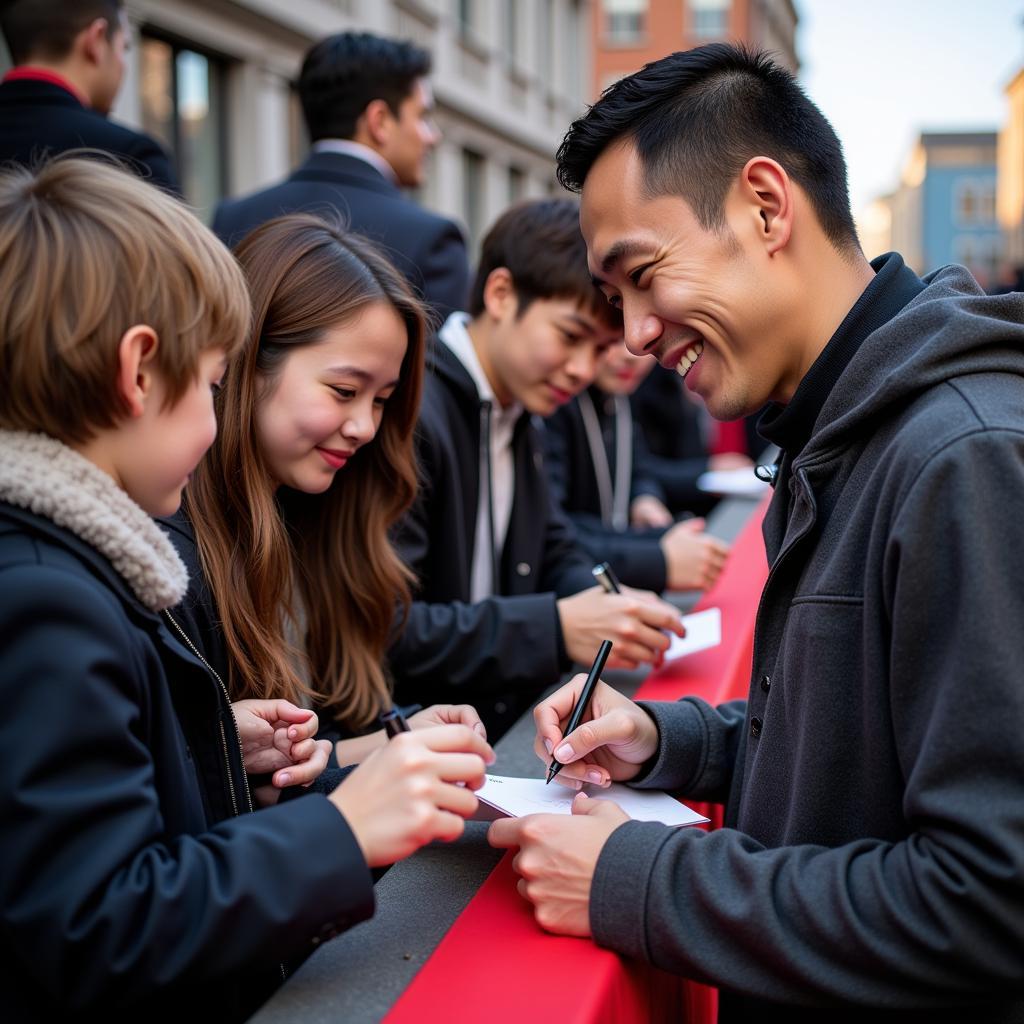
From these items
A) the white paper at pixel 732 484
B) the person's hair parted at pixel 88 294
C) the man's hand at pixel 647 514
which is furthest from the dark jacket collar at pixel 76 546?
the white paper at pixel 732 484

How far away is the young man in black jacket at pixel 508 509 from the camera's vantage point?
8.84 ft

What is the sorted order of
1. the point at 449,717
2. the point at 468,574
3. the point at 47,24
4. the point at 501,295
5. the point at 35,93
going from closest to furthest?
the point at 449,717
the point at 468,574
the point at 501,295
the point at 35,93
the point at 47,24

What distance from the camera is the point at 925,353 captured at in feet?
4.58

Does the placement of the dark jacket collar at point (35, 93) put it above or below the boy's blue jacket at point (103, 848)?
above

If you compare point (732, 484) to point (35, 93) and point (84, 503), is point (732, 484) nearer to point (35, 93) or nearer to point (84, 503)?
point (35, 93)

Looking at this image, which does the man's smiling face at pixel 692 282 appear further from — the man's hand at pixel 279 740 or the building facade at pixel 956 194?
the building facade at pixel 956 194

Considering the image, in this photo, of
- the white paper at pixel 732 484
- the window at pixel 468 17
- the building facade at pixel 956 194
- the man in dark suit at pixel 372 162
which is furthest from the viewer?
the building facade at pixel 956 194

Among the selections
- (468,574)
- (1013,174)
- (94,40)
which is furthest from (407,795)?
(1013,174)

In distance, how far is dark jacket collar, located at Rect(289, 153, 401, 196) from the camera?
4.02 meters

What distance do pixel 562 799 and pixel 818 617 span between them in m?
0.57

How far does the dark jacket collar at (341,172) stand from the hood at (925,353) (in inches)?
112

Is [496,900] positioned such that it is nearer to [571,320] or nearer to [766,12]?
[571,320]

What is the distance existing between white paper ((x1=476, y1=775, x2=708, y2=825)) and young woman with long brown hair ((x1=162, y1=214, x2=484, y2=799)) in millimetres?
148

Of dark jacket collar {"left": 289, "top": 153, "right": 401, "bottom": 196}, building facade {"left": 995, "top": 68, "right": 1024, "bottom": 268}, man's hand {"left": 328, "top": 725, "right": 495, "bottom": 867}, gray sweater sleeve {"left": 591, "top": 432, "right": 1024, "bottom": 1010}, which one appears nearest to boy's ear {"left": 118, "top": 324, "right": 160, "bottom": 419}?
man's hand {"left": 328, "top": 725, "right": 495, "bottom": 867}
